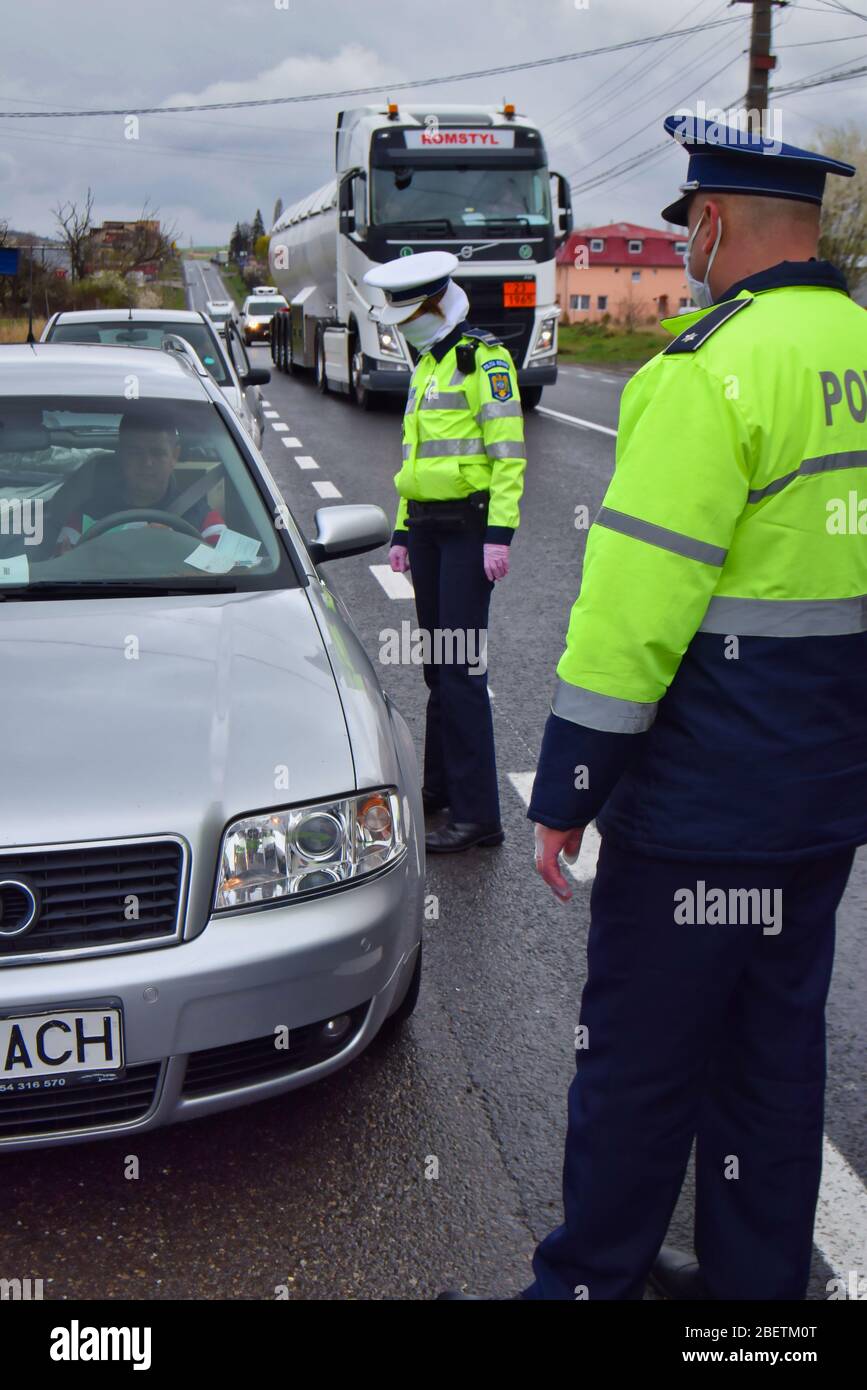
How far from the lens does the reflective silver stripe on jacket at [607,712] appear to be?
2.12 metres

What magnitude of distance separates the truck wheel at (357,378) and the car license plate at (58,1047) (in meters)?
18.0

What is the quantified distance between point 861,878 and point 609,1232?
2637mm

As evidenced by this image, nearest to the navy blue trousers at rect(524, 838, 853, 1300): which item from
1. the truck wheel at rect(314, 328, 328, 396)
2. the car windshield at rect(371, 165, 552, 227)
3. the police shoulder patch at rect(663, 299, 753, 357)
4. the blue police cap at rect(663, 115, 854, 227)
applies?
the police shoulder patch at rect(663, 299, 753, 357)

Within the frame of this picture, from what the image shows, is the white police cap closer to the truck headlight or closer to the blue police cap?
the blue police cap

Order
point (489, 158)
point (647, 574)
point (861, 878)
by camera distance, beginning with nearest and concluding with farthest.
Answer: point (647, 574) < point (861, 878) < point (489, 158)

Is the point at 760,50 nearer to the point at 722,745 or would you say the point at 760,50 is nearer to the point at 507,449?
the point at 507,449

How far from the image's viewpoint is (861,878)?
15.6 feet

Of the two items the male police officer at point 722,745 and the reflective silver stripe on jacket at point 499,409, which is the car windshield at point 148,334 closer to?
the reflective silver stripe on jacket at point 499,409

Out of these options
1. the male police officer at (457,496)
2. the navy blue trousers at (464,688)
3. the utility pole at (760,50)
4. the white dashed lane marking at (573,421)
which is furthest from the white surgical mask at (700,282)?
the utility pole at (760,50)

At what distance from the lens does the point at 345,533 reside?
14.3 feet

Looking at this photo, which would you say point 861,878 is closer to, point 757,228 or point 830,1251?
point 830,1251

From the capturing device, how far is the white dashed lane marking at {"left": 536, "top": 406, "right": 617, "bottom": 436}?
17.7m
